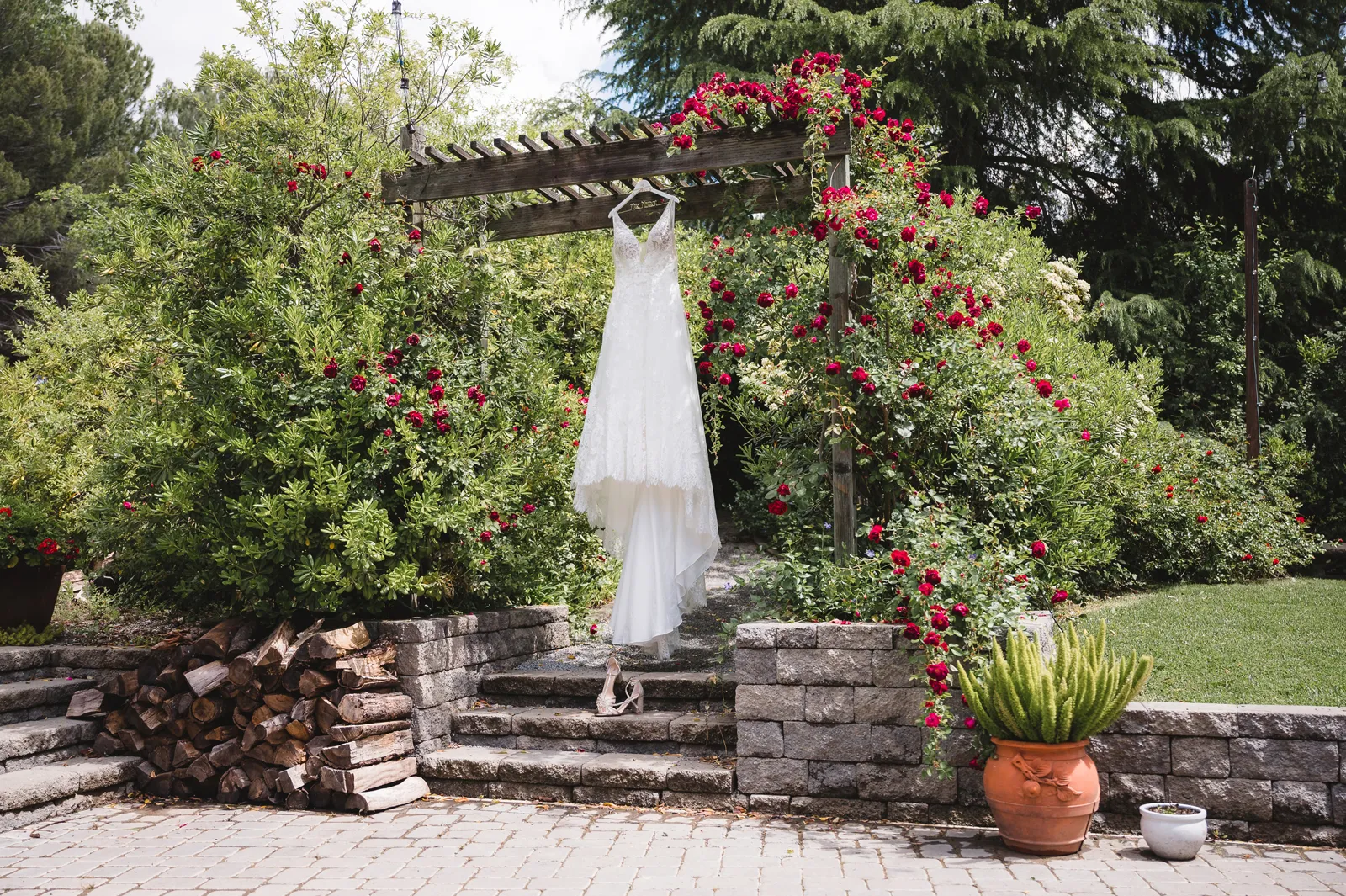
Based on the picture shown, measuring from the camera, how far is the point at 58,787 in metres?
4.50

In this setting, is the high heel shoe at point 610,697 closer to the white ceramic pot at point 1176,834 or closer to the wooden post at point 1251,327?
the white ceramic pot at point 1176,834

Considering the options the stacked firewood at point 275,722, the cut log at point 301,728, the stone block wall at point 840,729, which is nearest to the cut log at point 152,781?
the stacked firewood at point 275,722

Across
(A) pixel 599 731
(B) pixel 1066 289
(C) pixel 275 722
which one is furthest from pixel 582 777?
(B) pixel 1066 289

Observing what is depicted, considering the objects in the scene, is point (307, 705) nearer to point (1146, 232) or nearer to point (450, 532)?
point (450, 532)

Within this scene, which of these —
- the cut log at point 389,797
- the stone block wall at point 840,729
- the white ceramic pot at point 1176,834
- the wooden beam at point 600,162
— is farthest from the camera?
the wooden beam at point 600,162

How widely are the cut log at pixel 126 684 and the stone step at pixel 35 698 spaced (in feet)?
1.62

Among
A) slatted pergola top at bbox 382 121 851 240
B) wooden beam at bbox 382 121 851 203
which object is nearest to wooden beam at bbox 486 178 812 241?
slatted pergola top at bbox 382 121 851 240

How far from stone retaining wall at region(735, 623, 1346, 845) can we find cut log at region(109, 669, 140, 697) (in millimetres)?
3110

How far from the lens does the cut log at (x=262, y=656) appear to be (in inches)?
183

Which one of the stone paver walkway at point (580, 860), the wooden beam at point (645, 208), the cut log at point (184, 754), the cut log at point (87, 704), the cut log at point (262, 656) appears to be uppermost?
the wooden beam at point (645, 208)

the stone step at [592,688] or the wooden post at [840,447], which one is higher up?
the wooden post at [840,447]

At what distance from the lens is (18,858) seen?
3875 mm

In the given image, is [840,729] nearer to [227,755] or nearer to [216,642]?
[227,755]

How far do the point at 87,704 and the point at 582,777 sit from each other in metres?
2.68
